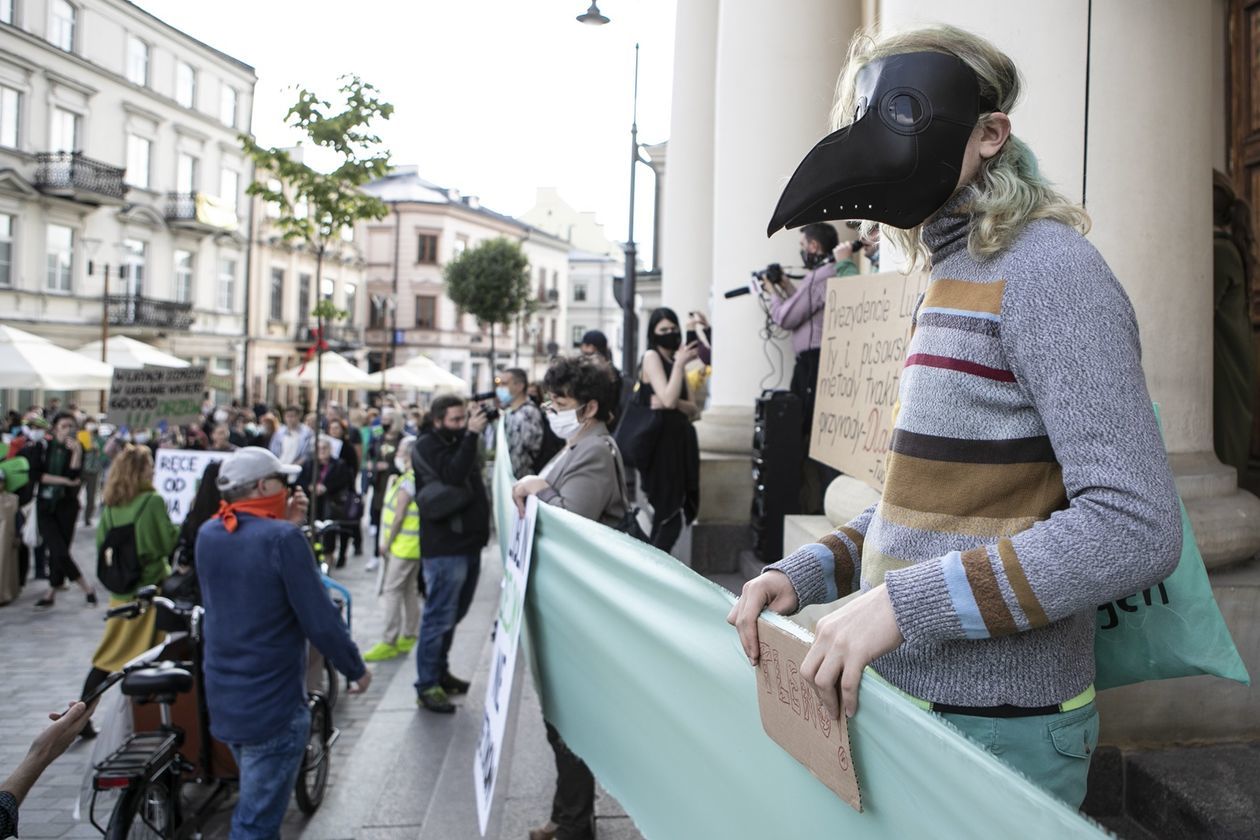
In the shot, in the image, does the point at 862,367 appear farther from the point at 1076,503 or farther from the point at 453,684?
the point at 453,684

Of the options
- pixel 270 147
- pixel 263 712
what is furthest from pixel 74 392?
pixel 263 712

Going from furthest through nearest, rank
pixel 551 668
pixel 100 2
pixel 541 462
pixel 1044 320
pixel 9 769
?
pixel 100 2
pixel 541 462
pixel 9 769
pixel 551 668
pixel 1044 320

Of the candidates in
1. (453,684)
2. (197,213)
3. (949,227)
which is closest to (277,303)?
(197,213)

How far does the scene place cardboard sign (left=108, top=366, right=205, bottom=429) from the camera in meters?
14.1

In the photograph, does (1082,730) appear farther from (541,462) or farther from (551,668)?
(541,462)

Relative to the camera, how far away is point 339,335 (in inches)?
2505

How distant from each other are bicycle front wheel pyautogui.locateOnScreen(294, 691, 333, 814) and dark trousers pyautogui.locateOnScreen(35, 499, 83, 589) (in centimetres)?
685

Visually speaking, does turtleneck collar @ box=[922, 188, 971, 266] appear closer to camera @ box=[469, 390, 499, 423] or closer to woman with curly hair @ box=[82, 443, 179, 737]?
camera @ box=[469, 390, 499, 423]

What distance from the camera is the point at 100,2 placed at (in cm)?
3959

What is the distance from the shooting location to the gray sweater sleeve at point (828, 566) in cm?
174

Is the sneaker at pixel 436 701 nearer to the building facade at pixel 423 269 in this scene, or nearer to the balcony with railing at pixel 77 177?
the balcony with railing at pixel 77 177

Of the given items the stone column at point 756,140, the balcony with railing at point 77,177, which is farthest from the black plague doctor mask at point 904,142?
the balcony with railing at point 77,177

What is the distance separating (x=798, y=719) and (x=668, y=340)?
20.3 ft

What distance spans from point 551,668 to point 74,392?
35.4 meters
